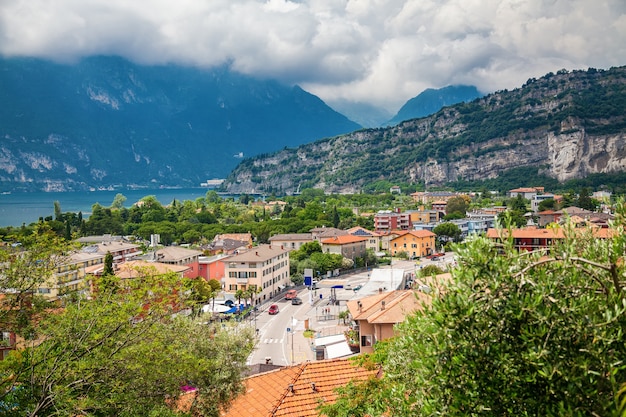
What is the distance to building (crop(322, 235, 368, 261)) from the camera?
206 feet

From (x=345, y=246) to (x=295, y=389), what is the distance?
164ft

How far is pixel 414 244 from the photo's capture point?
2771 inches

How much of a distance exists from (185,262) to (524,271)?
44.9 metres

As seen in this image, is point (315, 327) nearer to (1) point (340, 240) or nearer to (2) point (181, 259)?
(2) point (181, 259)

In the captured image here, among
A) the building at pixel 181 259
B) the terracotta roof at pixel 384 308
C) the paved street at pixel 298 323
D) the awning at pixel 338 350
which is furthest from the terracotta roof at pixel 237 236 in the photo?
the awning at pixel 338 350

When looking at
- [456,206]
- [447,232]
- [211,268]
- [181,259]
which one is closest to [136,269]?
[181,259]

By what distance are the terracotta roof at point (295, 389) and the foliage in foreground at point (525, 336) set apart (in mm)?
6862

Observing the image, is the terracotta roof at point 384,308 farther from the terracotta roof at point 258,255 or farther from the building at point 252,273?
the terracotta roof at point 258,255

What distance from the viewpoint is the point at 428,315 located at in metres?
6.55

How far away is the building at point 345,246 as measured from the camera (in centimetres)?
6266

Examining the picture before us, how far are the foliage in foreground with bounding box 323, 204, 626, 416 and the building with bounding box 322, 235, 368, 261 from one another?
55.1 meters

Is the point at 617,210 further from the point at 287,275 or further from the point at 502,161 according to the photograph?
the point at 502,161

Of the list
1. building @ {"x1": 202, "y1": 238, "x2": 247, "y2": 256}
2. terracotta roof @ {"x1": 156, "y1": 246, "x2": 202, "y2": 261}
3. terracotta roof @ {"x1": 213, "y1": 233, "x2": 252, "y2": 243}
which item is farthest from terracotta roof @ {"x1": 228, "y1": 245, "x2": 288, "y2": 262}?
terracotta roof @ {"x1": 213, "y1": 233, "x2": 252, "y2": 243}

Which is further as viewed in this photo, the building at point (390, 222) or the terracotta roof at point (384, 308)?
the building at point (390, 222)
